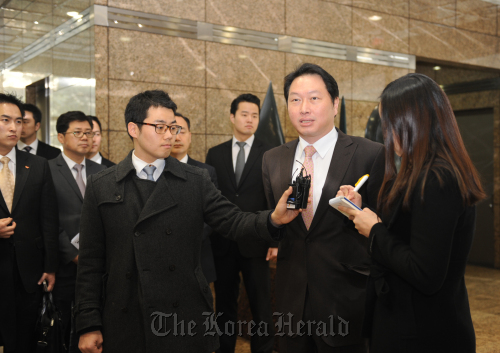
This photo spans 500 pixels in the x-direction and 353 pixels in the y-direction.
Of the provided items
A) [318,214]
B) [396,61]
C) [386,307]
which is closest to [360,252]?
[318,214]

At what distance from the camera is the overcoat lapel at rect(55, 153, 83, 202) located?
126 inches

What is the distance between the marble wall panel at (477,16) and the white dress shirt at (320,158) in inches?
232

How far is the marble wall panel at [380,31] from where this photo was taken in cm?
610

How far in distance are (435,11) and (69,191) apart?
19.1ft

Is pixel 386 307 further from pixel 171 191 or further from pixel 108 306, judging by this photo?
pixel 108 306

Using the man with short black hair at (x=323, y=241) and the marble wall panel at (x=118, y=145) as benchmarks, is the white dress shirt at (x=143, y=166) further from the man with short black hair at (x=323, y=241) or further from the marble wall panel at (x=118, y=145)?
the marble wall panel at (x=118, y=145)

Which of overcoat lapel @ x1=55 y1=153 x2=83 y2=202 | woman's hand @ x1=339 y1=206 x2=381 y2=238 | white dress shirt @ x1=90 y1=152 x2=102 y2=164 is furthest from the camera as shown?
white dress shirt @ x1=90 y1=152 x2=102 y2=164

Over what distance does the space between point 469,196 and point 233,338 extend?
2440 millimetres

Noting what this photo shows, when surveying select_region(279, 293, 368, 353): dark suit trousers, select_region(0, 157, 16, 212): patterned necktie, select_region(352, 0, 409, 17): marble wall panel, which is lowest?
select_region(279, 293, 368, 353): dark suit trousers

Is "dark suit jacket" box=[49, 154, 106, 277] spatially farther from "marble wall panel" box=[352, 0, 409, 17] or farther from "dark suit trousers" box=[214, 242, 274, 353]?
"marble wall panel" box=[352, 0, 409, 17]

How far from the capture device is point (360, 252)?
199cm

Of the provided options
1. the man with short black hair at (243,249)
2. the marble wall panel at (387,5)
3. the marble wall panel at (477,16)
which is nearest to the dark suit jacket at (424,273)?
the man with short black hair at (243,249)

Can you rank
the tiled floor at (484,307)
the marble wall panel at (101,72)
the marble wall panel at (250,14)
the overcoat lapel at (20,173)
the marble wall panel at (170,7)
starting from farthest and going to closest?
the marble wall panel at (250,14) < the marble wall panel at (170,7) < the marble wall panel at (101,72) < the tiled floor at (484,307) < the overcoat lapel at (20,173)

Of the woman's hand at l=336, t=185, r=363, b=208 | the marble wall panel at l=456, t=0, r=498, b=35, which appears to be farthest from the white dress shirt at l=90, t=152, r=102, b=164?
the marble wall panel at l=456, t=0, r=498, b=35
